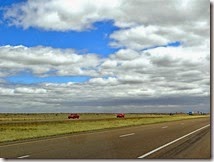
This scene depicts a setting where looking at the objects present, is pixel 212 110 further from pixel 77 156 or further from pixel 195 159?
pixel 77 156

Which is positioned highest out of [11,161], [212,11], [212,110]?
[212,11]

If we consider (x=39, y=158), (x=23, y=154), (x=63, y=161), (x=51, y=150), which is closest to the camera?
(x=63, y=161)

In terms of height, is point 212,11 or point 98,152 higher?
point 212,11

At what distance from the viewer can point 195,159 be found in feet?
42.9

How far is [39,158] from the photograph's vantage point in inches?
529

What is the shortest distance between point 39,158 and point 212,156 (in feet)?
19.4

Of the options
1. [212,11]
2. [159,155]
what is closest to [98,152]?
[159,155]

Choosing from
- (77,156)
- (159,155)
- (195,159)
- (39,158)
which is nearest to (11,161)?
(39,158)

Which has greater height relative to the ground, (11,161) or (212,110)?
(212,110)

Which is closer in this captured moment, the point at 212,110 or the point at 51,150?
the point at 212,110

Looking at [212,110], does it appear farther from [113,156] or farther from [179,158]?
[113,156]

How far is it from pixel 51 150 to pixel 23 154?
1.45 metres

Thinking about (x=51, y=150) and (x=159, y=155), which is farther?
(x=51, y=150)

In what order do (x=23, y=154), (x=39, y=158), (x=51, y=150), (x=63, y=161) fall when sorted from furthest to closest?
(x=51, y=150)
(x=23, y=154)
(x=39, y=158)
(x=63, y=161)
